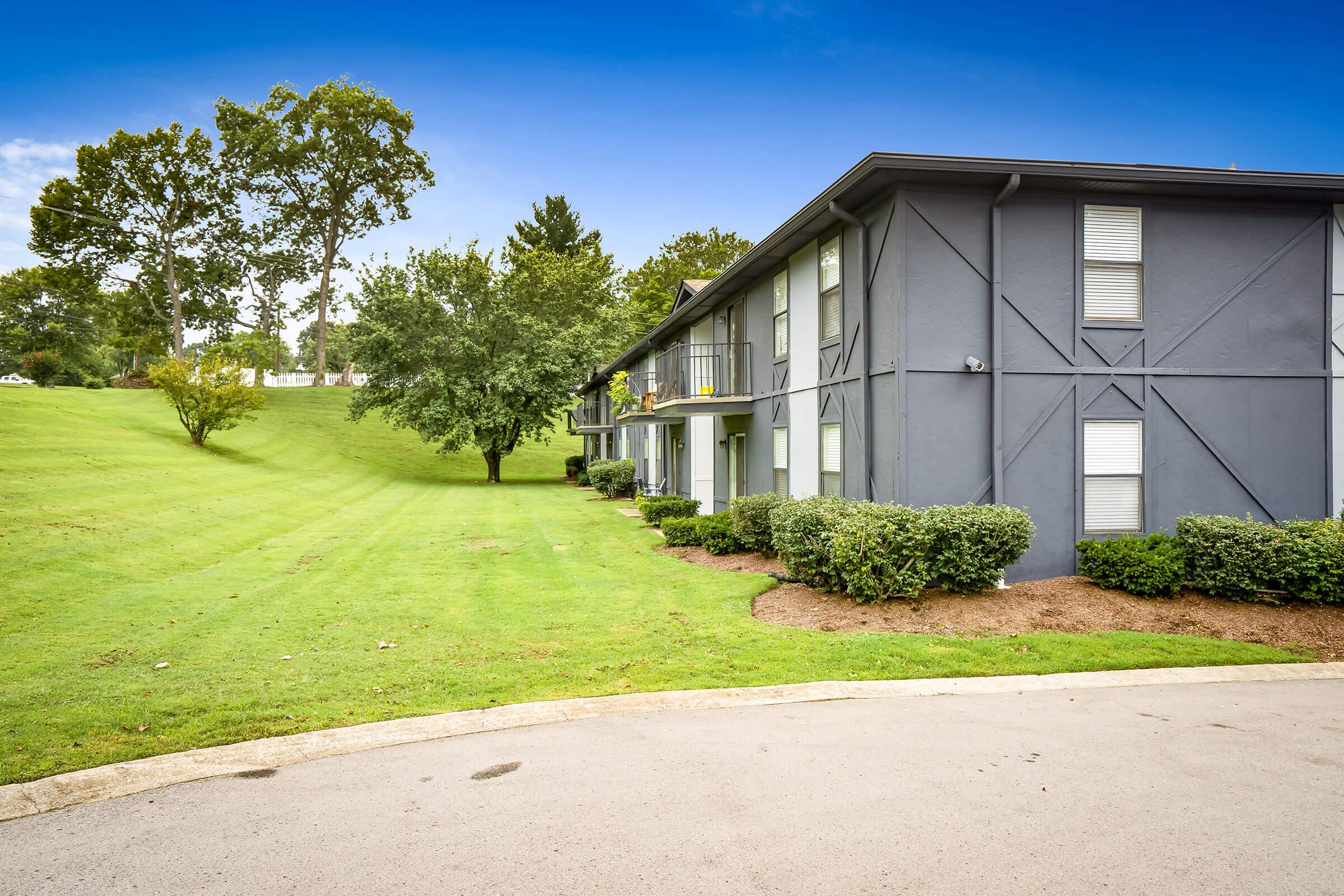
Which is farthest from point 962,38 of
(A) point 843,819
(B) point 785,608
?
(A) point 843,819

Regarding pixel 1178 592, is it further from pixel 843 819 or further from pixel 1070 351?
pixel 843 819

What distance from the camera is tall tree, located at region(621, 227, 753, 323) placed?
50312mm

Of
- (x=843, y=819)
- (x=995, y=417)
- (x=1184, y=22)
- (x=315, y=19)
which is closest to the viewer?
(x=843, y=819)

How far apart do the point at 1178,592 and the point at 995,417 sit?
2.89m

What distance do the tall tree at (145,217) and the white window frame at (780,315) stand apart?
3827 centimetres

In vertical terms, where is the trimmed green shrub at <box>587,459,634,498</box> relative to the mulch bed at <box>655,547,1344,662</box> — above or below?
above

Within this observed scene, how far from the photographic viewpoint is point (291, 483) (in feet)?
82.2

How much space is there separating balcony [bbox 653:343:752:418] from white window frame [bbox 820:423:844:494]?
328 cm

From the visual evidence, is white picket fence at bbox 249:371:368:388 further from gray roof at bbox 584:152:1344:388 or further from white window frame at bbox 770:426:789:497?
gray roof at bbox 584:152:1344:388

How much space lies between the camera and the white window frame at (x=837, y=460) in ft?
37.1

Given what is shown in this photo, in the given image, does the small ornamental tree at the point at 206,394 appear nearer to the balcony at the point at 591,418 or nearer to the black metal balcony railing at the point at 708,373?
the balcony at the point at 591,418

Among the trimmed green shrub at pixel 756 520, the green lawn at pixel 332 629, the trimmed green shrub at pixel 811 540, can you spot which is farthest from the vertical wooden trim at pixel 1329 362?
the trimmed green shrub at pixel 756 520

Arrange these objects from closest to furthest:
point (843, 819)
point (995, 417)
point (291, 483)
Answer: point (843, 819), point (995, 417), point (291, 483)

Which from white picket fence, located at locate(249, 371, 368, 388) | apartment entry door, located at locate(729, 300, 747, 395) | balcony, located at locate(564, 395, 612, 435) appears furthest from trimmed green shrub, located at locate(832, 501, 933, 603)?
white picket fence, located at locate(249, 371, 368, 388)
